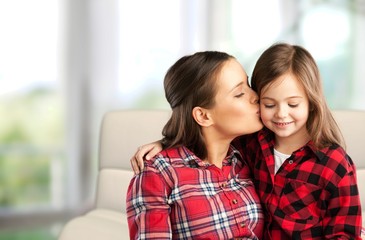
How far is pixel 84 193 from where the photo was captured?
136 inches

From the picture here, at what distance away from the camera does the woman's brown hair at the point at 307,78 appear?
142cm

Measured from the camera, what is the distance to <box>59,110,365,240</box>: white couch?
2141 mm

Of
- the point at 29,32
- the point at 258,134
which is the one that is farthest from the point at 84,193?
the point at 258,134

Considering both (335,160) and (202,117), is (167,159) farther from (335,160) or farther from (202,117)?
(335,160)

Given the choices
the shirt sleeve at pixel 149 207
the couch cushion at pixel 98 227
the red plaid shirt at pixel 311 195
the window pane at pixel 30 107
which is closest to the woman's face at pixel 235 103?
the red plaid shirt at pixel 311 195

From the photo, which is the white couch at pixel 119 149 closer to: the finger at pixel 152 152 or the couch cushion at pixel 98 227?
the couch cushion at pixel 98 227

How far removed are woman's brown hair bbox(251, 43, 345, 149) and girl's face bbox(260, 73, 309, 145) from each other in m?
0.02

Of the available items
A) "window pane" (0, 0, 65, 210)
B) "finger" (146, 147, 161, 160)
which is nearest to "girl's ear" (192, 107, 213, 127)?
"finger" (146, 147, 161, 160)

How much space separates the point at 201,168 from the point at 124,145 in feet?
2.59

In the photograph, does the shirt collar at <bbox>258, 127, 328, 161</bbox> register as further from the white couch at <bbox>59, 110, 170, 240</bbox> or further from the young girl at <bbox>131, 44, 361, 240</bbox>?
the white couch at <bbox>59, 110, 170, 240</bbox>

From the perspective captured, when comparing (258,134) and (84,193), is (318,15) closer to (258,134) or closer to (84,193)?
(84,193)

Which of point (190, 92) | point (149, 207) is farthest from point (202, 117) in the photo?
point (149, 207)

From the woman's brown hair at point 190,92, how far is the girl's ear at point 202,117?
0.04 feet

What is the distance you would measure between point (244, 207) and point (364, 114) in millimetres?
947
